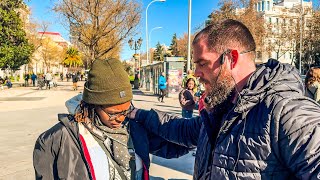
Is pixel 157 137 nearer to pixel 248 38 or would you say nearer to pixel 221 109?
pixel 221 109

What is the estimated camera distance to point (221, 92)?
1.61 metres

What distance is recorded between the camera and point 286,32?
36000 millimetres

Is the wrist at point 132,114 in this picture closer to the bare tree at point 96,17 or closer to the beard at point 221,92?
the beard at point 221,92

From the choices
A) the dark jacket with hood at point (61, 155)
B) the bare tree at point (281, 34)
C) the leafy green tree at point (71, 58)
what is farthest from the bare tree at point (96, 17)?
the leafy green tree at point (71, 58)

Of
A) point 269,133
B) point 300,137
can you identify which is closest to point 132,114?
point 269,133

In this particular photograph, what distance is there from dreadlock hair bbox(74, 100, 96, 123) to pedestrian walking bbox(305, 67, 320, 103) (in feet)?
13.6

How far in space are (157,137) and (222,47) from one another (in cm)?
78

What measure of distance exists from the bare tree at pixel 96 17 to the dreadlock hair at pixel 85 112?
73.9 feet

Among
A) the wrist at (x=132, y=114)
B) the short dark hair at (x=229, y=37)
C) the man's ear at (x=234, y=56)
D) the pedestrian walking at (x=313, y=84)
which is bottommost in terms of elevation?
the wrist at (x=132, y=114)

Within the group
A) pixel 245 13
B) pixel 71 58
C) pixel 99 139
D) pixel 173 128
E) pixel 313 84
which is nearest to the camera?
pixel 99 139

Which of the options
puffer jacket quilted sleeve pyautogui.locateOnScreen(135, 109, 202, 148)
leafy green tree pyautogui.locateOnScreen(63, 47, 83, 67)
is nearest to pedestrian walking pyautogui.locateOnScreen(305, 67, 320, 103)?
puffer jacket quilted sleeve pyautogui.locateOnScreen(135, 109, 202, 148)

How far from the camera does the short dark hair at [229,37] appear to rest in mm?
1579

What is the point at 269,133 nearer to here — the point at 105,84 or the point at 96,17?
the point at 105,84

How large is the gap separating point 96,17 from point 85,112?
76.6 ft
